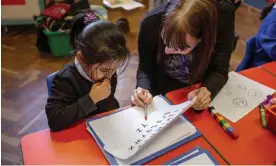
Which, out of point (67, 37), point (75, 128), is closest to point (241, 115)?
point (75, 128)

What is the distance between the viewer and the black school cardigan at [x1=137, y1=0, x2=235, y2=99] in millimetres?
1215

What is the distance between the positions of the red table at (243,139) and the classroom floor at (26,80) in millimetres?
1016

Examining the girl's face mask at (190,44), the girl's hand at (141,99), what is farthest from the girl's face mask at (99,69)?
the girl's face mask at (190,44)

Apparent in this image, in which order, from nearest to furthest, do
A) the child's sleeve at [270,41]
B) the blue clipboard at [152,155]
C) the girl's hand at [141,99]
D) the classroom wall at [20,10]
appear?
1. the blue clipboard at [152,155]
2. the girl's hand at [141,99]
3. the child's sleeve at [270,41]
4. the classroom wall at [20,10]

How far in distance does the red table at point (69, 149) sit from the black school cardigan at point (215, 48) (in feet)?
1.05

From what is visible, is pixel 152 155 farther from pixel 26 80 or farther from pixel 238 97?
pixel 26 80

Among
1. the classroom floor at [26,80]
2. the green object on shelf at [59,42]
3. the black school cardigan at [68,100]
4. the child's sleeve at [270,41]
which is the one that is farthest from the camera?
the green object on shelf at [59,42]

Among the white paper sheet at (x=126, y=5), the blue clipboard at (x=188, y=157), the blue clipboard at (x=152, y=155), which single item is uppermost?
the blue clipboard at (x=188, y=157)

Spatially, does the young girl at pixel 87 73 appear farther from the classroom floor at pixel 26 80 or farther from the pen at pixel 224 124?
the classroom floor at pixel 26 80

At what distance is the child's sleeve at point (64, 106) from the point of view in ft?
3.21

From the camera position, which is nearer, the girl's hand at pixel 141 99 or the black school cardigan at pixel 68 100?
the black school cardigan at pixel 68 100

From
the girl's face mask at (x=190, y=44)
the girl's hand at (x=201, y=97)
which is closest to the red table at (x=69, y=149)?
the girl's hand at (x=201, y=97)

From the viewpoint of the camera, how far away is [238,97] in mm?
1171

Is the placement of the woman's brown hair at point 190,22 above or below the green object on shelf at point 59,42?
above
